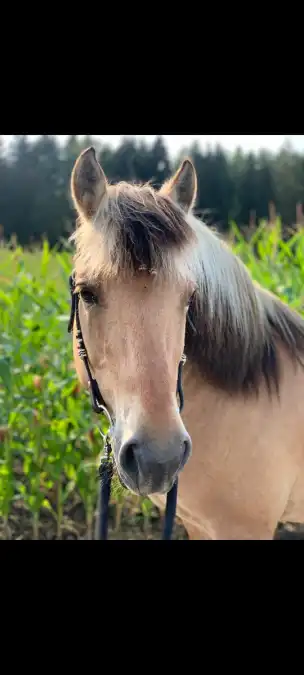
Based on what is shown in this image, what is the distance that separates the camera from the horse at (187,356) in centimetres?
84

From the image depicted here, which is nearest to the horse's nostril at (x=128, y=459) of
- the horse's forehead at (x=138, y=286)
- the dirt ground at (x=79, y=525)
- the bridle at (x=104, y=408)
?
the bridle at (x=104, y=408)

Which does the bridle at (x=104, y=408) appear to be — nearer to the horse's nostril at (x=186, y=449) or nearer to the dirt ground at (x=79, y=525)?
the horse's nostril at (x=186, y=449)

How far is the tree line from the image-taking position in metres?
2.03

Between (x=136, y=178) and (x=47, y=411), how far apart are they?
0.90 meters

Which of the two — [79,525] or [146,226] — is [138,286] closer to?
[146,226]

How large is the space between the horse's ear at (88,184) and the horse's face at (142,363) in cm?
12

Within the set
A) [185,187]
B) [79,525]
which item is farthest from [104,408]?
[79,525]

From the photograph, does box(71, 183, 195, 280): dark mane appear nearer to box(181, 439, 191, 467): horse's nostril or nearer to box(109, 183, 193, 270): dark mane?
box(109, 183, 193, 270): dark mane

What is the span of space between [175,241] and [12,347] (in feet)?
3.77

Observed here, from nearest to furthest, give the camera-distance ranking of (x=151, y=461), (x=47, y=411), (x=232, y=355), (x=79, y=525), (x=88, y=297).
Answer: (x=151, y=461) < (x=88, y=297) < (x=232, y=355) < (x=47, y=411) < (x=79, y=525)

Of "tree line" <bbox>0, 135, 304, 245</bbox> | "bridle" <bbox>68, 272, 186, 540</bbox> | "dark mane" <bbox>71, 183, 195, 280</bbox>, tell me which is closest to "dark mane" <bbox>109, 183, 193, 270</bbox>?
"dark mane" <bbox>71, 183, 195, 280</bbox>

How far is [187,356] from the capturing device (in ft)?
3.70

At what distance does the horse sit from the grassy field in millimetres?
688

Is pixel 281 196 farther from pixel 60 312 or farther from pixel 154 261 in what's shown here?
pixel 154 261
